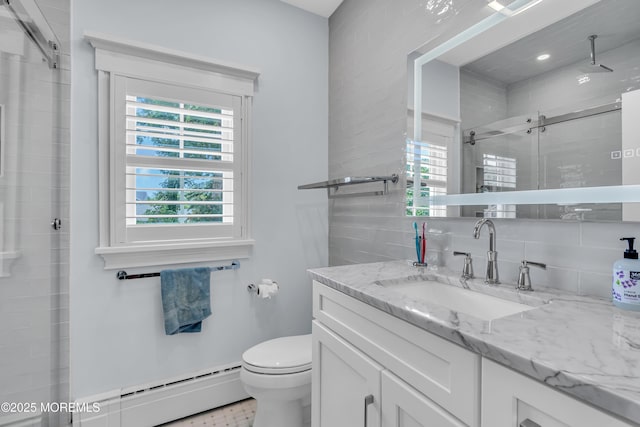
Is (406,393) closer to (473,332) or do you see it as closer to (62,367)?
(473,332)

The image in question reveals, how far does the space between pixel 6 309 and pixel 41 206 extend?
471 millimetres

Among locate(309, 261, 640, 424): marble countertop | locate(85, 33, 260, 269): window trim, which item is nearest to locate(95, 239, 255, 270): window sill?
locate(85, 33, 260, 269): window trim

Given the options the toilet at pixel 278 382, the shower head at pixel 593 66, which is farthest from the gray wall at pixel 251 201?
the shower head at pixel 593 66

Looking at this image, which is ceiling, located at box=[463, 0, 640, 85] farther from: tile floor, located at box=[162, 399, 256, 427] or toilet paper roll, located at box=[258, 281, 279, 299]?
tile floor, located at box=[162, 399, 256, 427]

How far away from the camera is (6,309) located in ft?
4.18

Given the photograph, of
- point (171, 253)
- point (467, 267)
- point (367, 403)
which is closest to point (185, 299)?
point (171, 253)

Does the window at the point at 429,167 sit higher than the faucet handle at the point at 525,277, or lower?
higher

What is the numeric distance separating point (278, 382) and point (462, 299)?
92 cm

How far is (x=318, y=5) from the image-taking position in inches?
83.9

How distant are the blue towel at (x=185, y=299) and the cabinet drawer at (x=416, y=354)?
95cm

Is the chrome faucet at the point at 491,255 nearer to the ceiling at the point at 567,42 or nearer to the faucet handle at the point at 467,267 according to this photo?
the faucet handle at the point at 467,267

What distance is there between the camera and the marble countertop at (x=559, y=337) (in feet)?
1.46

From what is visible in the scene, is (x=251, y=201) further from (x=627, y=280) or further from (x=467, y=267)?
(x=627, y=280)

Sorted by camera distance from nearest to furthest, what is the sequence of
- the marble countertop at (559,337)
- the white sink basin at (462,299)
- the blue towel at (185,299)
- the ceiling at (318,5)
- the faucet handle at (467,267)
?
the marble countertop at (559,337) → the white sink basin at (462,299) → the faucet handle at (467,267) → the blue towel at (185,299) → the ceiling at (318,5)
